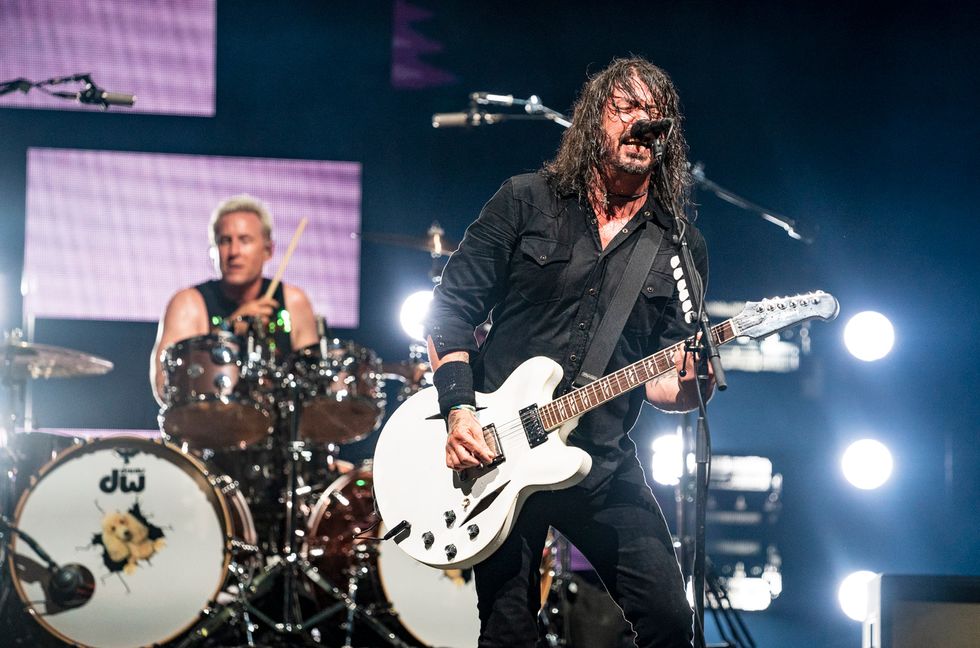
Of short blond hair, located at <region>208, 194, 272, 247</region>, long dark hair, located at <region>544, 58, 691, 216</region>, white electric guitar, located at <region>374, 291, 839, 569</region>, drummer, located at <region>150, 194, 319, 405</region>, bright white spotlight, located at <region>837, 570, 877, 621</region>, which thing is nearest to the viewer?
white electric guitar, located at <region>374, 291, 839, 569</region>

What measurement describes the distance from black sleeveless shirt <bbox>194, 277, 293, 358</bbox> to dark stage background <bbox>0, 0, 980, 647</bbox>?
102cm

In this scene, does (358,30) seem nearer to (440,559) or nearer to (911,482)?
(911,482)

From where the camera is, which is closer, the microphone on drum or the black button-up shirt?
the black button-up shirt

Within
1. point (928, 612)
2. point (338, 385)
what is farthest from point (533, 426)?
point (338, 385)

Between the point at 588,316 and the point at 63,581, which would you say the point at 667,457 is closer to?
the point at 63,581

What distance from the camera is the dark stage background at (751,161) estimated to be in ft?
24.7

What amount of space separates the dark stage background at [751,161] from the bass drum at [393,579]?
1.86 m

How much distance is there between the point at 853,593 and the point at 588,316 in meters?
4.58

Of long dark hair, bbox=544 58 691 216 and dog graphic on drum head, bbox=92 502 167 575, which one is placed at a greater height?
long dark hair, bbox=544 58 691 216

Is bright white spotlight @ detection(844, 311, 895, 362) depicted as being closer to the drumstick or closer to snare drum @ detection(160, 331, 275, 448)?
the drumstick

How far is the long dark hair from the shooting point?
3592 millimetres

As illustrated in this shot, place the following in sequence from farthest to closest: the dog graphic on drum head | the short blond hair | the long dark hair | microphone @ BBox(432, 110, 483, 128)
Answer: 1. the short blond hair
2. microphone @ BBox(432, 110, 483, 128)
3. the dog graphic on drum head
4. the long dark hair

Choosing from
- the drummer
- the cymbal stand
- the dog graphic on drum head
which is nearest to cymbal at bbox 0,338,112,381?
the cymbal stand

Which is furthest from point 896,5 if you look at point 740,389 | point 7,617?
point 7,617
